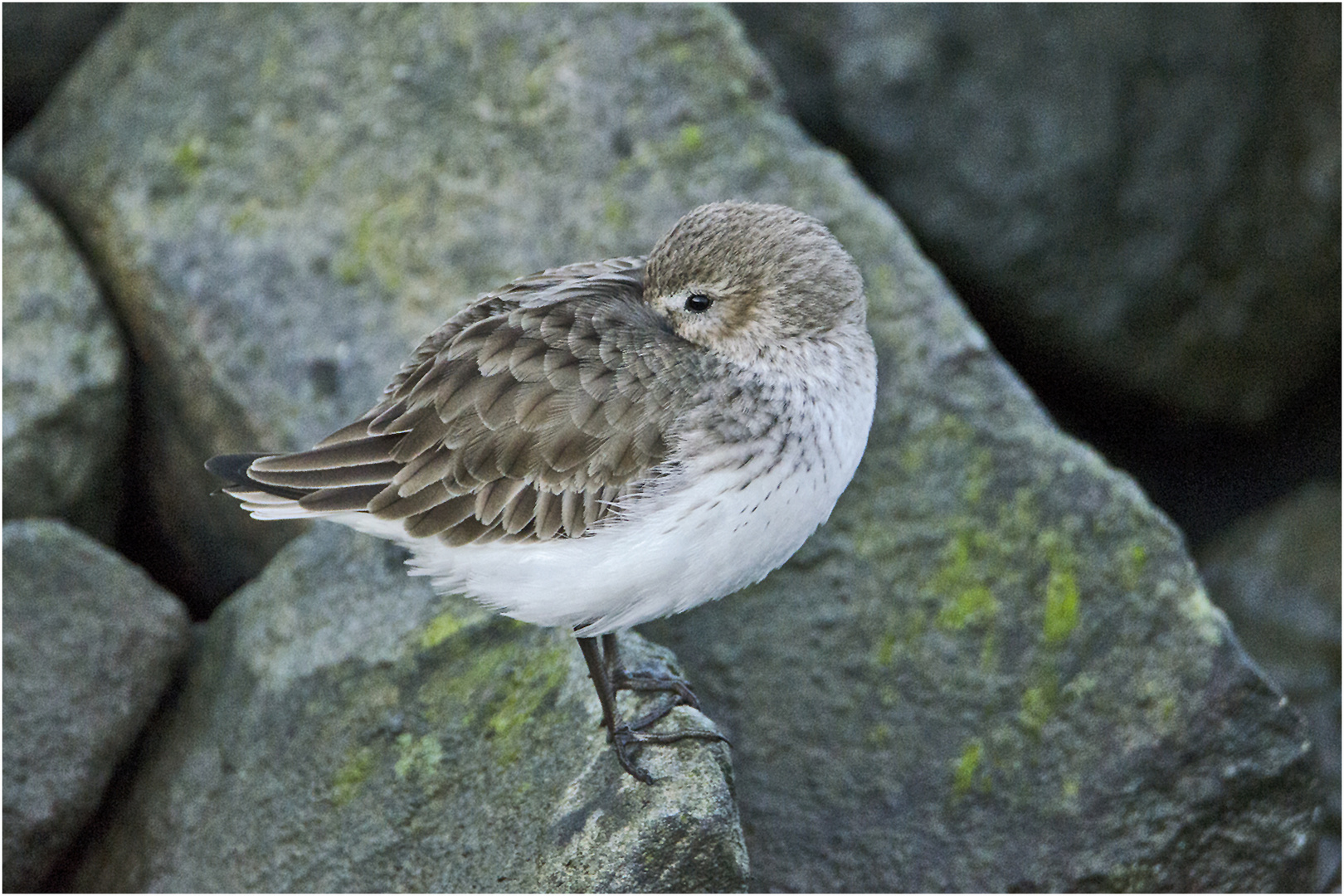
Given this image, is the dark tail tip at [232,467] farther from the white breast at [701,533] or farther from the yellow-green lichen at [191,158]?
the yellow-green lichen at [191,158]

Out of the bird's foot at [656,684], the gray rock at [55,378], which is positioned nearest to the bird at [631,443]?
the bird's foot at [656,684]

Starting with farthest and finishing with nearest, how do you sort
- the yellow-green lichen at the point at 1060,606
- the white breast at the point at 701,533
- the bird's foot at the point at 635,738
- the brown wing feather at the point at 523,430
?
the yellow-green lichen at the point at 1060,606 → the bird's foot at the point at 635,738 → the brown wing feather at the point at 523,430 → the white breast at the point at 701,533

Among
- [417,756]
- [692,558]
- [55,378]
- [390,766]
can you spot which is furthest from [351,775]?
[55,378]

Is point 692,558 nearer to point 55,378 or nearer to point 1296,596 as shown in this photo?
point 55,378

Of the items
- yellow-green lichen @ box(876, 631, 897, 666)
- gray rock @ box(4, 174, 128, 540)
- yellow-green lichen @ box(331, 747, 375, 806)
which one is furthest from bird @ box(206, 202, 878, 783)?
gray rock @ box(4, 174, 128, 540)

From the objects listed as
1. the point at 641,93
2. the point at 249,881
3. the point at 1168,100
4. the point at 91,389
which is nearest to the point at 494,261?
the point at 641,93

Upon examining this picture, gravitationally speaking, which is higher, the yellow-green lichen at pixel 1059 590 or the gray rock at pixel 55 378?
the gray rock at pixel 55 378

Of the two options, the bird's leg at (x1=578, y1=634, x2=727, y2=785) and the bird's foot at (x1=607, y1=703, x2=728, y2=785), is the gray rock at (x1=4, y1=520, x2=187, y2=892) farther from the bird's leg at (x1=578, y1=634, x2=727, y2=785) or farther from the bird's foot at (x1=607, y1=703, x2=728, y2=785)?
the bird's foot at (x1=607, y1=703, x2=728, y2=785)
